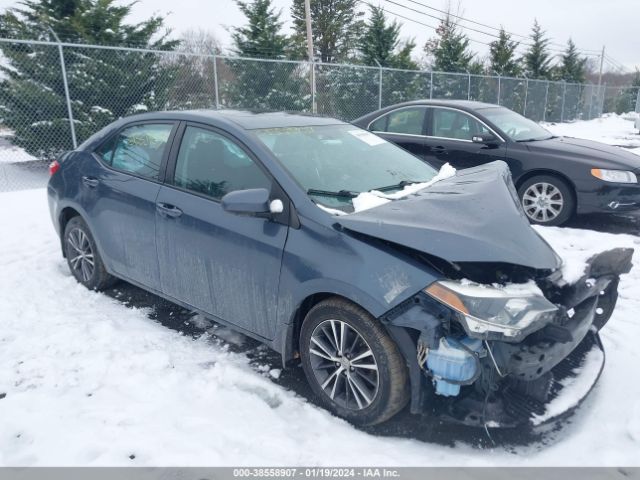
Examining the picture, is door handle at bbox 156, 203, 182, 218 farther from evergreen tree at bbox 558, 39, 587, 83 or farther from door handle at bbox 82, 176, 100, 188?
evergreen tree at bbox 558, 39, 587, 83

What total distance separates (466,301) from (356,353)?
684 millimetres

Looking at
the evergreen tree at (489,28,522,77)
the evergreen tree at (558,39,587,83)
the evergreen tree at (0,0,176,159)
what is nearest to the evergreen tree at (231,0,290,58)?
the evergreen tree at (0,0,176,159)

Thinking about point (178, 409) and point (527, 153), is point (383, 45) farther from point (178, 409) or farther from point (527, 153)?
point (178, 409)

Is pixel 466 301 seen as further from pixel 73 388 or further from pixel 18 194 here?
pixel 18 194

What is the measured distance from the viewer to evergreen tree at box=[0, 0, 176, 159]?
923cm

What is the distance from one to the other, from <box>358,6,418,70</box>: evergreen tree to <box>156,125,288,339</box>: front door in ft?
58.2

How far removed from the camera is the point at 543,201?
6348 mm

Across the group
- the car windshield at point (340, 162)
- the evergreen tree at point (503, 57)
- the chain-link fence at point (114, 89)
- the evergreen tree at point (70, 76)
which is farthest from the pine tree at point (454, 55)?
the car windshield at point (340, 162)

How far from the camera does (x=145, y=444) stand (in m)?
2.46

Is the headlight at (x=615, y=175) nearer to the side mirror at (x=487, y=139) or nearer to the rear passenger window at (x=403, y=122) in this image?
the side mirror at (x=487, y=139)

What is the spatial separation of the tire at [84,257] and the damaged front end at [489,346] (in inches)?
114

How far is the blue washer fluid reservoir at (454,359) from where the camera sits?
7.49 ft

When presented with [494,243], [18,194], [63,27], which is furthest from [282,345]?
[63,27]

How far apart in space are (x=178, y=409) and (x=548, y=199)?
538cm
